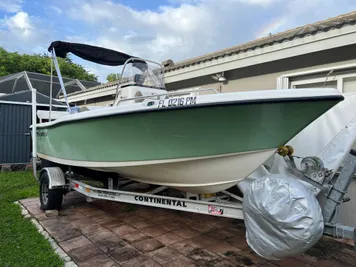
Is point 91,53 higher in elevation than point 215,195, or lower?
higher

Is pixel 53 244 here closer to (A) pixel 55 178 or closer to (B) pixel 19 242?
(B) pixel 19 242

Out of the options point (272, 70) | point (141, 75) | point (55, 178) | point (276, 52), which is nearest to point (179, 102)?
point (141, 75)

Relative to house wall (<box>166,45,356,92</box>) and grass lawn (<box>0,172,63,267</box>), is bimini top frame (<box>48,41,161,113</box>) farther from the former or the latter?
grass lawn (<box>0,172,63,267</box>)

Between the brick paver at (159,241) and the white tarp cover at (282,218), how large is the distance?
35.4 inches

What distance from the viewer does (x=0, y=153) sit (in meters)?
8.56

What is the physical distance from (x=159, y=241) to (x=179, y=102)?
1.70m

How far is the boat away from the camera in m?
2.19

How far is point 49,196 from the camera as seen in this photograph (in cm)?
413

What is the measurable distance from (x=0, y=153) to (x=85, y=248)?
7.23 m

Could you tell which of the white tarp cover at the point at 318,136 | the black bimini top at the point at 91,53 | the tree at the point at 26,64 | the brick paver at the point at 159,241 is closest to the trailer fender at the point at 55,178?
the brick paver at the point at 159,241

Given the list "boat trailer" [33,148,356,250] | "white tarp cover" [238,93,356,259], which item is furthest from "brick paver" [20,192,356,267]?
"white tarp cover" [238,93,356,259]

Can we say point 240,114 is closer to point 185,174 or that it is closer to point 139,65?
point 185,174

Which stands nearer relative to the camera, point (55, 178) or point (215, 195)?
point (215, 195)

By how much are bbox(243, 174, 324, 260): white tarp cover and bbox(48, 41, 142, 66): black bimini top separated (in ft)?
12.9
